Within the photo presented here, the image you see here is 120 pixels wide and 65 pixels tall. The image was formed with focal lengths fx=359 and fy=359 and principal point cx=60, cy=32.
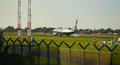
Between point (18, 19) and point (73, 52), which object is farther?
point (18, 19)

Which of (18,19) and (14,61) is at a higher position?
(18,19)

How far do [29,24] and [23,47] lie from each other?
27277 millimetres

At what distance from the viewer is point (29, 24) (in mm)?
51562

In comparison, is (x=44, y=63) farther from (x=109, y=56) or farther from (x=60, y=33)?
(x=60, y=33)

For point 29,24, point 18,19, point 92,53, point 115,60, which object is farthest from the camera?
point 18,19

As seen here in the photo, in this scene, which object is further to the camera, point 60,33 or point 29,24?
point 60,33

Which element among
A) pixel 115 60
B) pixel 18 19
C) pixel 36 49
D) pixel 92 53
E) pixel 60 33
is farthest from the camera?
pixel 60 33

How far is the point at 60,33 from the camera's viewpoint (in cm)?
13325

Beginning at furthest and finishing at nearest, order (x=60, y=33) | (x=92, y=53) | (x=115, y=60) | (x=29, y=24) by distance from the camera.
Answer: (x=60, y=33)
(x=29, y=24)
(x=92, y=53)
(x=115, y=60)

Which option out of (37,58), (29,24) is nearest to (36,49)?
(37,58)

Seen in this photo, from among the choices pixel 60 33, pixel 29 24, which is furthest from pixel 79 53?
pixel 60 33

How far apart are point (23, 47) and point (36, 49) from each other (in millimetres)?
1067

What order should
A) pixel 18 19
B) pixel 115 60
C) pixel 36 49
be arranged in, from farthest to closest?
1. pixel 18 19
2. pixel 36 49
3. pixel 115 60

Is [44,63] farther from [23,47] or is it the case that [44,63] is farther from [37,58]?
[23,47]
